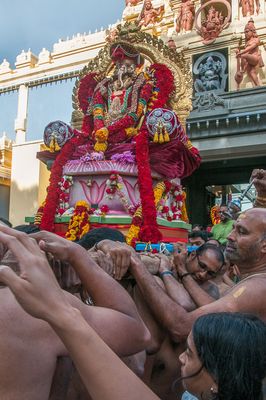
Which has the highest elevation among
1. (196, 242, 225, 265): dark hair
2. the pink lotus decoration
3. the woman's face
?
the pink lotus decoration

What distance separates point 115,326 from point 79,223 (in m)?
4.25

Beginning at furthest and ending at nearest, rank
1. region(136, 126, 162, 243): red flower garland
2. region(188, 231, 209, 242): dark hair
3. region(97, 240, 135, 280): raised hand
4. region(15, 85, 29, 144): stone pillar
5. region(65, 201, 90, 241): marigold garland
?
region(15, 85, 29, 144): stone pillar → region(188, 231, 209, 242): dark hair → region(65, 201, 90, 241): marigold garland → region(136, 126, 162, 243): red flower garland → region(97, 240, 135, 280): raised hand

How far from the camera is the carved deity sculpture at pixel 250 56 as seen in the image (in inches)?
484

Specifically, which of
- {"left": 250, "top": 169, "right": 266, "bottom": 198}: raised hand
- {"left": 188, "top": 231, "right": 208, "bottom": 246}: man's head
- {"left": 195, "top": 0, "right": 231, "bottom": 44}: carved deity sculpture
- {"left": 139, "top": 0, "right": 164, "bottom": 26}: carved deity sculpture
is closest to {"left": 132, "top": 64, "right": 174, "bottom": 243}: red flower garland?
{"left": 188, "top": 231, "right": 208, "bottom": 246}: man's head

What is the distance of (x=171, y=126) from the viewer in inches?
227

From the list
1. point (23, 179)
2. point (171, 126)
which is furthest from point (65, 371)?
point (23, 179)

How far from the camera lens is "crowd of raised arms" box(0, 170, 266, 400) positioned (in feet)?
3.62

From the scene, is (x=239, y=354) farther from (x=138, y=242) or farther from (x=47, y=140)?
(x=47, y=140)

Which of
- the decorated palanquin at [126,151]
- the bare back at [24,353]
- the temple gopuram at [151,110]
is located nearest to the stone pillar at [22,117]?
the temple gopuram at [151,110]

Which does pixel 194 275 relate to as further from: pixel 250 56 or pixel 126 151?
pixel 250 56

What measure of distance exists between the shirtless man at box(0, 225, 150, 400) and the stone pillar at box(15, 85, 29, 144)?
15.9 meters

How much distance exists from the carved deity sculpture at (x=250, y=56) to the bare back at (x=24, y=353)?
40.0ft

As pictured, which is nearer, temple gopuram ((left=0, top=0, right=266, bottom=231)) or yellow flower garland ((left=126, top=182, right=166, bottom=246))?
yellow flower garland ((left=126, top=182, right=166, bottom=246))

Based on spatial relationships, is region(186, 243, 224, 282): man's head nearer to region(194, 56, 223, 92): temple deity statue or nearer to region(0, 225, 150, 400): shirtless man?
region(0, 225, 150, 400): shirtless man
